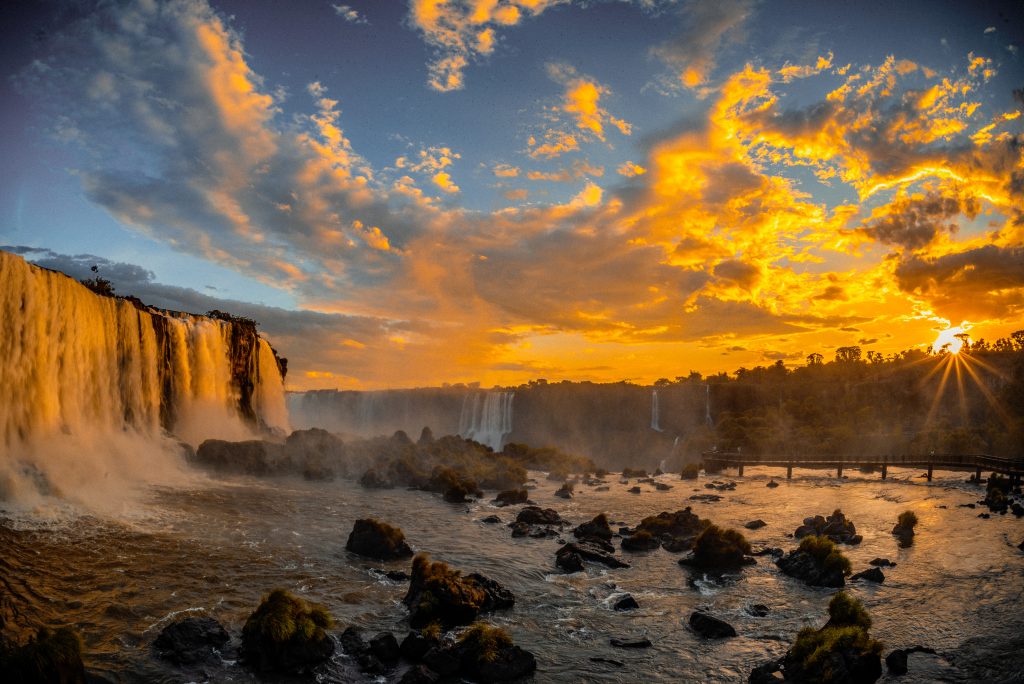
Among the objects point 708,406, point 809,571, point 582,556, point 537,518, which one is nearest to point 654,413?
point 708,406

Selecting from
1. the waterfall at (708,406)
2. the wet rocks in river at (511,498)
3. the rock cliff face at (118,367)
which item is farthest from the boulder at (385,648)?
the waterfall at (708,406)

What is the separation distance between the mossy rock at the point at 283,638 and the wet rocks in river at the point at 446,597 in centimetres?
298

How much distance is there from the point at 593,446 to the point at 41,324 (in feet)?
270

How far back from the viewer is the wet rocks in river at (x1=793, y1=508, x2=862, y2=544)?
91.5 feet

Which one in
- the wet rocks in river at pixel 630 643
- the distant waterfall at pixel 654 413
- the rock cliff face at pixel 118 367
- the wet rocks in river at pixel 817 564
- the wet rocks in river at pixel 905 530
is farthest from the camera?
the distant waterfall at pixel 654 413

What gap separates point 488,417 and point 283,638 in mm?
88329

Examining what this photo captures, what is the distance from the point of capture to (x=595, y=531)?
28.7 metres

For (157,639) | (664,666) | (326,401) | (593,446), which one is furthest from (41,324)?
(326,401)

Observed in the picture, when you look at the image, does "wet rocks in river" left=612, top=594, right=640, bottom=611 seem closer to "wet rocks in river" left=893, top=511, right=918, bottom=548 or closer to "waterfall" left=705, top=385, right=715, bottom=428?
"wet rocks in river" left=893, top=511, right=918, bottom=548

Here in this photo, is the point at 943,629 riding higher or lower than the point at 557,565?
higher

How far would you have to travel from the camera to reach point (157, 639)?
13.4 metres

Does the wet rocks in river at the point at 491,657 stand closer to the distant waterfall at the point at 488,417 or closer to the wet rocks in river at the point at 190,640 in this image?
the wet rocks in river at the point at 190,640

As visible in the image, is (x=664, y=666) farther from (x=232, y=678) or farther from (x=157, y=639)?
(x=157, y=639)

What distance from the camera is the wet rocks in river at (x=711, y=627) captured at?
1591cm
